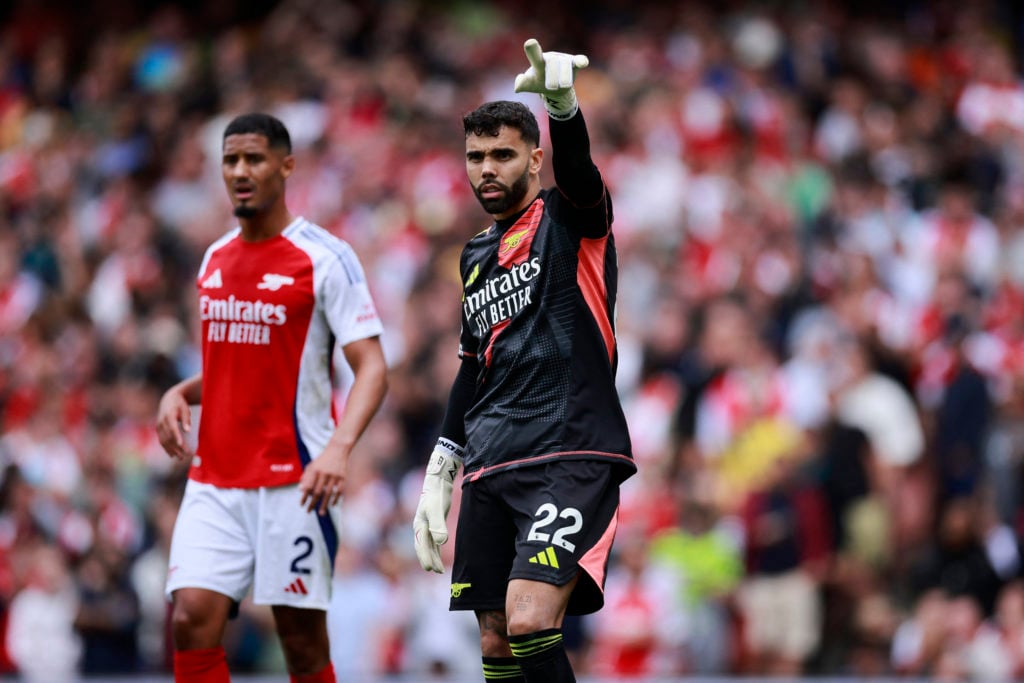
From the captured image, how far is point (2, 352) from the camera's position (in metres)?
16.7

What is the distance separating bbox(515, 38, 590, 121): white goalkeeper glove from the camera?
20.0 ft

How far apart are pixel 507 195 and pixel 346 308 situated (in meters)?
1.36

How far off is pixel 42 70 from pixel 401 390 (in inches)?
361

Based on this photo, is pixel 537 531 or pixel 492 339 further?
pixel 492 339

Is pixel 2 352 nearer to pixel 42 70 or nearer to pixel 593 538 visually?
pixel 42 70

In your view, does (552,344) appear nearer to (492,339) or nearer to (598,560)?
(492,339)

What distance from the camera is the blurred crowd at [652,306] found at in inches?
484

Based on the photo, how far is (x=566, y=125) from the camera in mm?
6211

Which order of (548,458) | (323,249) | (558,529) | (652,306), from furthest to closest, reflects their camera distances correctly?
1. (652,306)
2. (323,249)
3. (548,458)
4. (558,529)

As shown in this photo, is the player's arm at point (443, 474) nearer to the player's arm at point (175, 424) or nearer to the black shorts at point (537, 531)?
the black shorts at point (537, 531)

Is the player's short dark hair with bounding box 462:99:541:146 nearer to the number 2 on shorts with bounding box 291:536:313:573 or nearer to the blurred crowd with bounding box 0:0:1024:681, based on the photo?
the number 2 on shorts with bounding box 291:536:313:573

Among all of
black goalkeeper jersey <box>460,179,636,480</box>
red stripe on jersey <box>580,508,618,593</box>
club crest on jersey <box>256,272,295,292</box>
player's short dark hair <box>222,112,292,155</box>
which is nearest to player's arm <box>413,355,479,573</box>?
black goalkeeper jersey <box>460,179,636,480</box>

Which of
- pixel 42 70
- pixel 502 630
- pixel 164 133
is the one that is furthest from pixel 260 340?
pixel 42 70

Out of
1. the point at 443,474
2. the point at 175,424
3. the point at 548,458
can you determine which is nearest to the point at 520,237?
the point at 548,458
